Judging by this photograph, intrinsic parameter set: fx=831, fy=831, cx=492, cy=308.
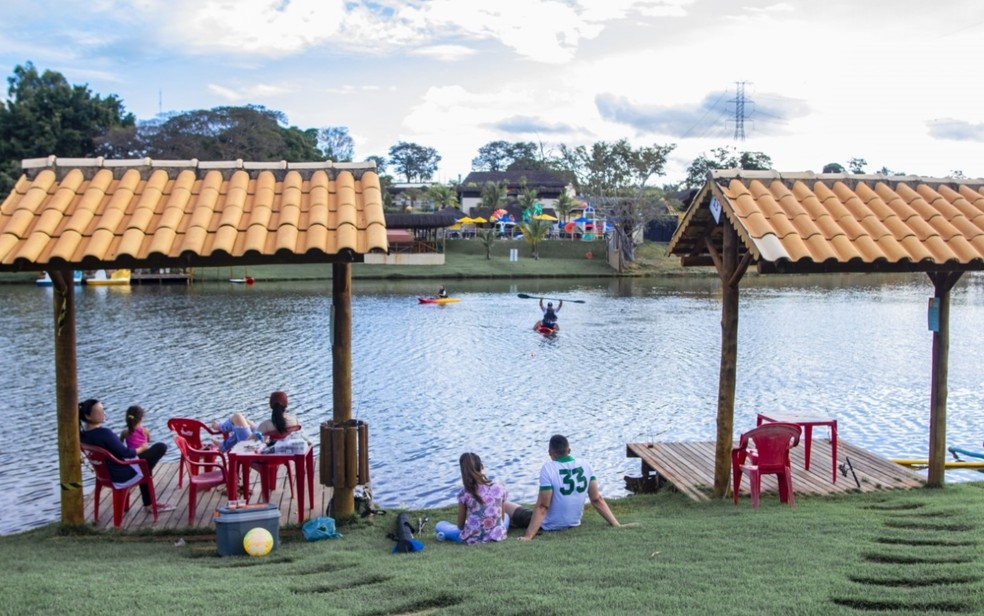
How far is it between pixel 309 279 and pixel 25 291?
16.6m

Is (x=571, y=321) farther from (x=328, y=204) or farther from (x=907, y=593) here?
(x=907, y=593)

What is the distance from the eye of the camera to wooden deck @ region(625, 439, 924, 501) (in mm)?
10352

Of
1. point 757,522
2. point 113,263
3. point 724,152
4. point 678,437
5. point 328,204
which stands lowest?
point 678,437

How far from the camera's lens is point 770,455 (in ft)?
31.3

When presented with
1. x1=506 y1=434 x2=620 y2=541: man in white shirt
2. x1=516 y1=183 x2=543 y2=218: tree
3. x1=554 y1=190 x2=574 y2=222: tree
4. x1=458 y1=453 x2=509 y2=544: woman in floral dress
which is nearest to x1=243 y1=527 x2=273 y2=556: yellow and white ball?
x1=458 y1=453 x2=509 y2=544: woman in floral dress

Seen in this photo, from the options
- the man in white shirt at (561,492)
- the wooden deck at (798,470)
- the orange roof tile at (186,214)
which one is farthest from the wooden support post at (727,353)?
the orange roof tile at (186,214)

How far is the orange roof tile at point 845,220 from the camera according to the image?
888 centimetres

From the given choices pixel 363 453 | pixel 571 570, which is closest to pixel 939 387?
pixel 571 570

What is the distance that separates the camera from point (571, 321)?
36.6 m

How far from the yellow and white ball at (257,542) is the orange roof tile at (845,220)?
18.6ft

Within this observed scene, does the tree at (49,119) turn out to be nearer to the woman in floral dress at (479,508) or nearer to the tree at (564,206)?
the tree at (564,206)

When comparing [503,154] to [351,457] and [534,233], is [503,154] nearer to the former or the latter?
[534,233]

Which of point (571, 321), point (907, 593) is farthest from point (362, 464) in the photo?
point (571, 321)

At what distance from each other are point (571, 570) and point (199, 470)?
18.5ft
